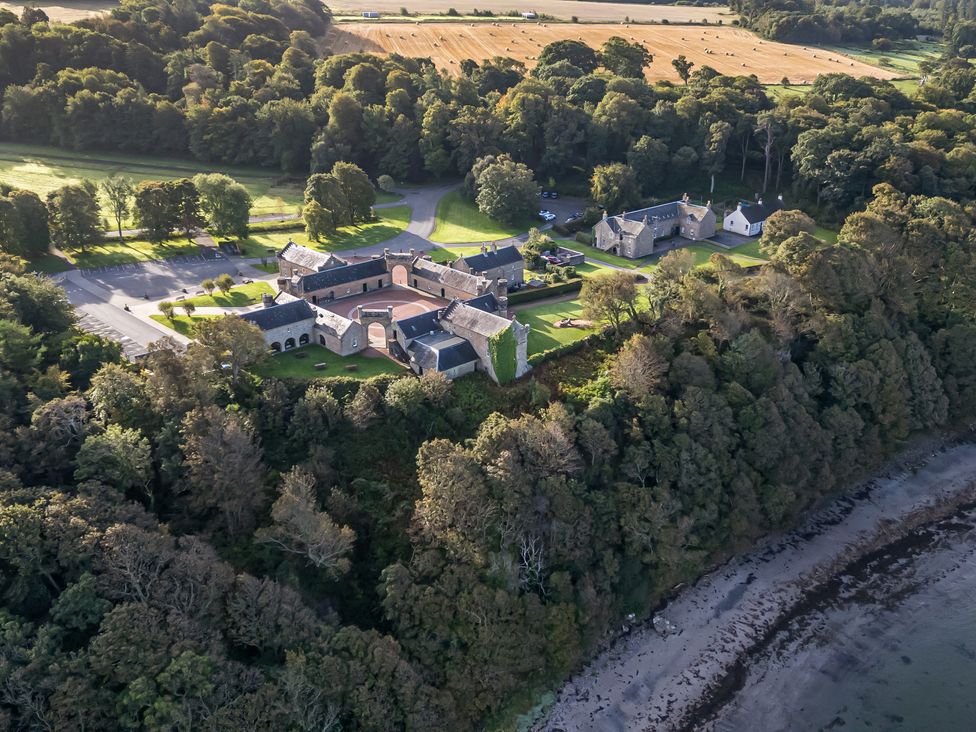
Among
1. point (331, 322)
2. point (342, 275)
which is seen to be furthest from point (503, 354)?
point (342, 275)

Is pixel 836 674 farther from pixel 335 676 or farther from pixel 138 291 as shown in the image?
pixel 138 291

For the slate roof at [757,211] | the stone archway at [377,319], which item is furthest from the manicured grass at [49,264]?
the slate roof at [757,211]

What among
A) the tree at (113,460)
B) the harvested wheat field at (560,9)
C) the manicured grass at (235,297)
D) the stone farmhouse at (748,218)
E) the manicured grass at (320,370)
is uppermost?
the harvested wheat field at (560,9)

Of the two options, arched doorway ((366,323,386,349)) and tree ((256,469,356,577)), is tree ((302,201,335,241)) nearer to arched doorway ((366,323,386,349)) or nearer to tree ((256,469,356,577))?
arched doorway ((366,323,386,349))

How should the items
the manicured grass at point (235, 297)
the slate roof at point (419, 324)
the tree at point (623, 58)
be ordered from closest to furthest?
the slate roof at point (419, 324) → the manicured grass at point (235, 297) → the tree at point (623, 58)

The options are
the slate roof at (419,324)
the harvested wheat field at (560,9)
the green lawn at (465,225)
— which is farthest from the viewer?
the harvested wheat field at (560,9)

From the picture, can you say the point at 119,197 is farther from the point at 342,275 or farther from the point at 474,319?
Result: the point at 474,319

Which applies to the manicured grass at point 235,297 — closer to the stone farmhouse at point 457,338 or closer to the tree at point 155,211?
the tree at point 155,211

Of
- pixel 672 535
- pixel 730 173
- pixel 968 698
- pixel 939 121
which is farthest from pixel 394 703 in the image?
pixel 939 121
